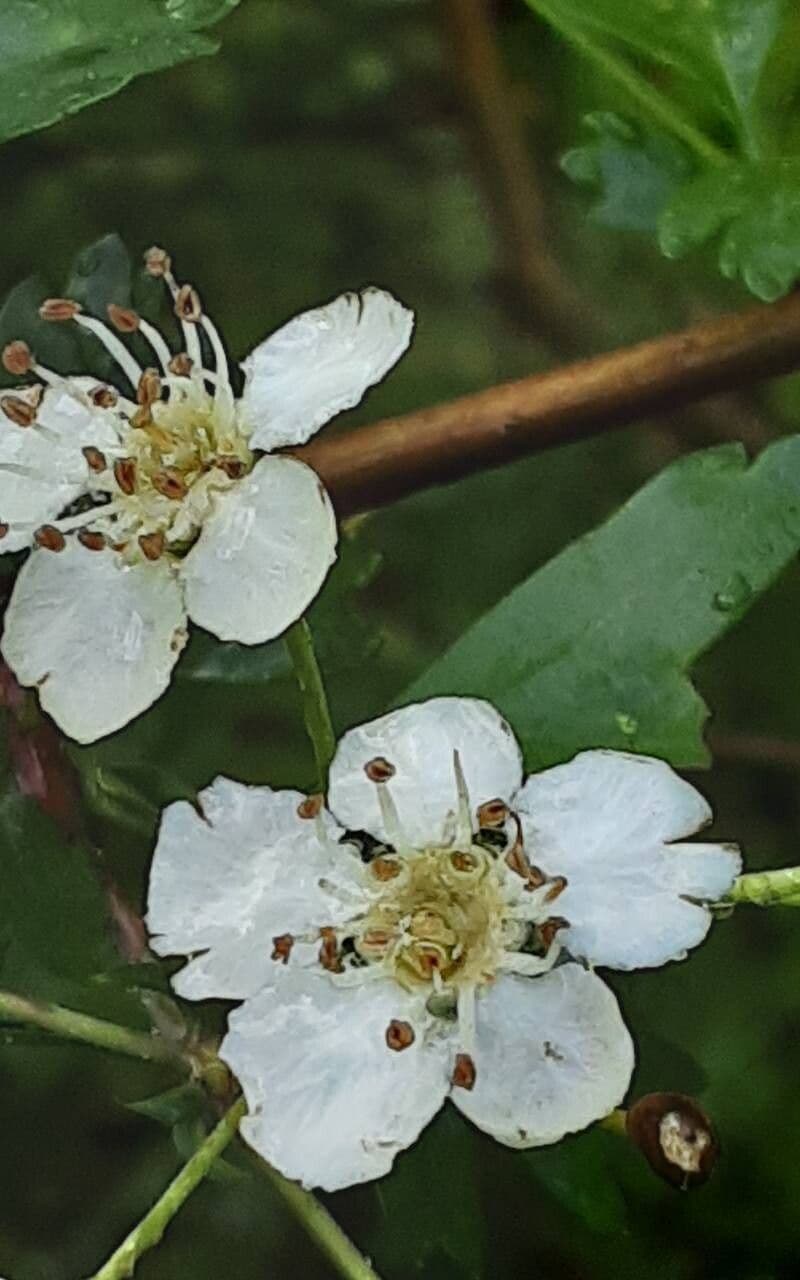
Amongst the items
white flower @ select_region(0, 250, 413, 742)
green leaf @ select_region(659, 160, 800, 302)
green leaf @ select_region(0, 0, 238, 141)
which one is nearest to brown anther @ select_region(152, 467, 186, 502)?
white flower @ select_region(0, 250, 413, 742)

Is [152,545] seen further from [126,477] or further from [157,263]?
[157,263]

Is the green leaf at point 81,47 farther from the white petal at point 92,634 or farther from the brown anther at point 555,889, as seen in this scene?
the brown anther at point 555,889

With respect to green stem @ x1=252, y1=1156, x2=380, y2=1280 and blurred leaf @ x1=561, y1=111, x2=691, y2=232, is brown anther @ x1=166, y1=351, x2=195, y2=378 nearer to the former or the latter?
blurred leaf @ x1=561, y1=111, x2=691, y2=232

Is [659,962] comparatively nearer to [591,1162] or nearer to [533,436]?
[591,1162]

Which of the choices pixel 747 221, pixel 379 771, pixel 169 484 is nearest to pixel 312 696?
pixel 379 771

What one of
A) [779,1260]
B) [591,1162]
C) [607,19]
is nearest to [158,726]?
[591,1162]

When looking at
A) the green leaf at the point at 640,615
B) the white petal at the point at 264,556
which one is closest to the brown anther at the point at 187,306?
the white petal at the point at 264,556

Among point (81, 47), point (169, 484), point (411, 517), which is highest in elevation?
point (81, 47)

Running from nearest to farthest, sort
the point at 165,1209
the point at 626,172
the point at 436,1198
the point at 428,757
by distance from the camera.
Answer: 1. the point at 165,1209
2. the point at 428,757
3. the point at 436,1198
4. the point at 626,172
